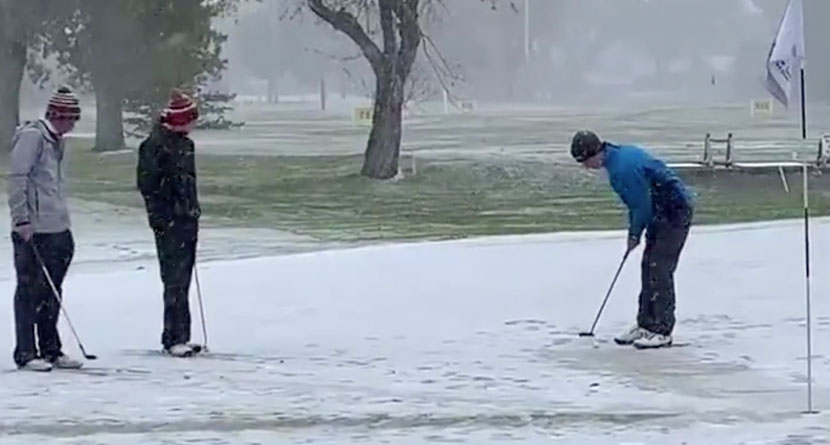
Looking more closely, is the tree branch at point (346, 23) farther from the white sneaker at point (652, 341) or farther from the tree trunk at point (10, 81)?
the white sneaker at point (652, 341)

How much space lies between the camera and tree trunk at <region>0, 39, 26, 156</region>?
54500 millimetres

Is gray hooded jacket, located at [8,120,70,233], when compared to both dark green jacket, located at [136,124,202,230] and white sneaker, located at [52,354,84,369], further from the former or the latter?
white sneaker, located at [52,354,84,369]

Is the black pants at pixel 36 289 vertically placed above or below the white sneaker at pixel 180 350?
above

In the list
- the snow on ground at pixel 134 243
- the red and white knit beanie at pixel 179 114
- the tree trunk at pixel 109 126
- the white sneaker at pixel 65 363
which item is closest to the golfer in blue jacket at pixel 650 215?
the red and white knit beanie at pixel 179 114

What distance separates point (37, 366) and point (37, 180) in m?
1.17

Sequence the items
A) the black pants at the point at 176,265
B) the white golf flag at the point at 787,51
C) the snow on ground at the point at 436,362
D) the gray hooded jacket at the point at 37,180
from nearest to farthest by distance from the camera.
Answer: the snow on ground at the point at 436,362, the white golf flag at the point at 787,51, the gray hooded jacket at the point at 37,180, the black pants at the point at 176,265

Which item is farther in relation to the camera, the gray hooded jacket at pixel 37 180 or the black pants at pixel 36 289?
the black pants at pixel 36 289

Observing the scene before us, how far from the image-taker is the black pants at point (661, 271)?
39.0 feet

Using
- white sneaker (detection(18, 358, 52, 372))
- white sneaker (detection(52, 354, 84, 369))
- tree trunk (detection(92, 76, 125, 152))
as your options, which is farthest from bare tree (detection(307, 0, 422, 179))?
white sneaker (detection(18, 358, 52, 372))

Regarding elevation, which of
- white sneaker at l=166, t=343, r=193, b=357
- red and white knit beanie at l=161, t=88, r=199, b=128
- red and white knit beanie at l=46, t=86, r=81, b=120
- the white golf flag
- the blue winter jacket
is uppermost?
the white golf flag

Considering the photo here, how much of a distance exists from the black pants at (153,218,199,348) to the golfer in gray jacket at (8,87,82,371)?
0.78 metres

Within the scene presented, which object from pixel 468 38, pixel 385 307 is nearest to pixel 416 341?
pixel 385 307

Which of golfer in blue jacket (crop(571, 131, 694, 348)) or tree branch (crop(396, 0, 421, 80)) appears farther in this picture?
tree branch (crop(396, 0, 421, 80))

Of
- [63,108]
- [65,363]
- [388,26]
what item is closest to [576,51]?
[388,26]
